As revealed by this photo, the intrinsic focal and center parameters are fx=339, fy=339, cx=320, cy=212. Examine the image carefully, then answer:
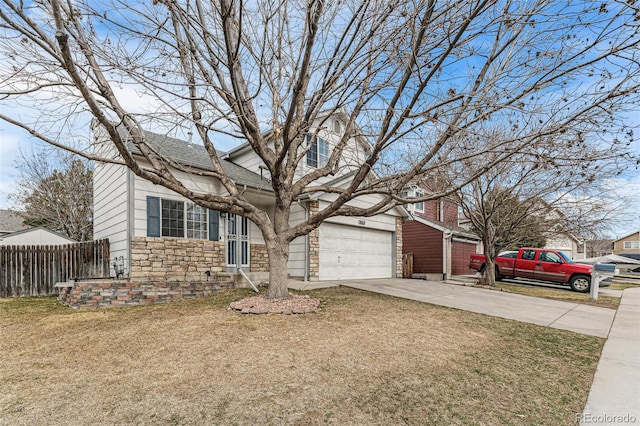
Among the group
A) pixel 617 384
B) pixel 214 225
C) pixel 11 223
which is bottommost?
pixel 617 384

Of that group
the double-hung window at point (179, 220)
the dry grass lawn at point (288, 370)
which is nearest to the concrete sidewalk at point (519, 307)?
the dry grass lawn at point (288, 370)

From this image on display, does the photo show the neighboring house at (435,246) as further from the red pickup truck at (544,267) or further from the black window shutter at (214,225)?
the black window shutter at (214,225)

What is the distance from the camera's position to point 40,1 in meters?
5.26

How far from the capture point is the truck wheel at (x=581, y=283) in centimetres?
1338

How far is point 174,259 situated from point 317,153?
6530 millimetres

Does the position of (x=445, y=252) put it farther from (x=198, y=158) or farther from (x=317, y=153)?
(x=198, y=158)

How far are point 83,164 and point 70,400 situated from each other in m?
20.1

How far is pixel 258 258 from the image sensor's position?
12.4m

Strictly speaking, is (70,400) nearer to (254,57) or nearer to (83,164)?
(254,57)

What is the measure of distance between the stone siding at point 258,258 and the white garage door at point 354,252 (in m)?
2.23

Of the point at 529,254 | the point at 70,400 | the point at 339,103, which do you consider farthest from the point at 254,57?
the point at 529,254

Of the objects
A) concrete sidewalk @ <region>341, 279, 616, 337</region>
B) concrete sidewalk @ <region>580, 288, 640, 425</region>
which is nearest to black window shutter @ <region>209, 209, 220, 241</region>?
concrete sidewalk @ <region>341, 279, 616, 337</region>


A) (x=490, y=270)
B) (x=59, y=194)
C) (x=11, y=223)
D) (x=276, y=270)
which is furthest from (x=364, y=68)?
(x=11, y=223)

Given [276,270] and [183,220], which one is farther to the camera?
[183,220]
